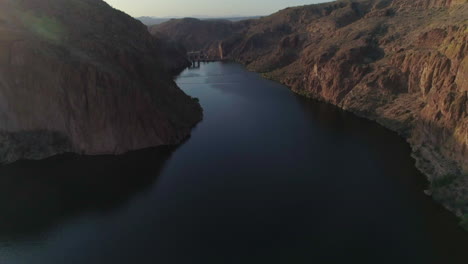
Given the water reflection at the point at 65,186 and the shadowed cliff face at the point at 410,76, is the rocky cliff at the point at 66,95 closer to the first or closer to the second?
the water reflection at the point at 65,186

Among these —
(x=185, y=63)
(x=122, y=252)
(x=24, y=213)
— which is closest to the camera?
(x=122, y=252)

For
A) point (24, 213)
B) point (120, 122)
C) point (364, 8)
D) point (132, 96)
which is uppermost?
point (364, 8)

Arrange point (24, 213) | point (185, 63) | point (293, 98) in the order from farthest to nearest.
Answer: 1. point (185, 63)
2. point (293, 98)
3. point (24, 213)

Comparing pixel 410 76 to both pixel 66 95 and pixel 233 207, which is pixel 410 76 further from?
pixel 66 95

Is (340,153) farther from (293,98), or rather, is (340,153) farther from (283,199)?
(293,98)

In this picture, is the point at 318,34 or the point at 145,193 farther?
the point at 318,34

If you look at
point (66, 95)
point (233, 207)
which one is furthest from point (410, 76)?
point (66, 95)

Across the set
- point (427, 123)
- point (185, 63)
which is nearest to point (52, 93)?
point (427, 123)
